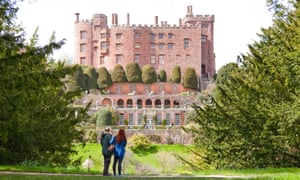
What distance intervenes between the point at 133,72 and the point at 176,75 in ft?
17.7

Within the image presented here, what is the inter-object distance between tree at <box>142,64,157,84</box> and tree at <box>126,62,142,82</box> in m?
0.50

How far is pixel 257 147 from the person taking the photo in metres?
16.1

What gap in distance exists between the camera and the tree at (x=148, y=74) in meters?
64.1

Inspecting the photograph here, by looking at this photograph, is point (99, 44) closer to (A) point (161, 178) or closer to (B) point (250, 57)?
(B) point (250, 57)

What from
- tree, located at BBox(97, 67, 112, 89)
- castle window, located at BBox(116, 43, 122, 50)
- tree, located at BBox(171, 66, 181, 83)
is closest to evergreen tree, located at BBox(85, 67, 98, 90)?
tree, located at BBox(97, 67, 112, 89)

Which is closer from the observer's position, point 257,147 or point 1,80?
point 1,80

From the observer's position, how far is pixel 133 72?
64.2m

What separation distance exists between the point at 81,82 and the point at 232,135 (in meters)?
44.0

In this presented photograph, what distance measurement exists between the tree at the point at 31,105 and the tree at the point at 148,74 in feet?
151

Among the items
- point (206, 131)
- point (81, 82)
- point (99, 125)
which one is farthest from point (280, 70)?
point (81, 82)

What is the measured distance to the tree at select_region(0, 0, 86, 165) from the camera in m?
9.02

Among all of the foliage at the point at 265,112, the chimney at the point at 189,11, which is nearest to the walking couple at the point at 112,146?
the foliage at the point at 265,112

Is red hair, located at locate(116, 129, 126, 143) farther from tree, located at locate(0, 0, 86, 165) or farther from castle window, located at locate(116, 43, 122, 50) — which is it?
castle window, located at locate(116, 43, 122, 50)

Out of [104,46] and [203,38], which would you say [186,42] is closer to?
[203,38]
